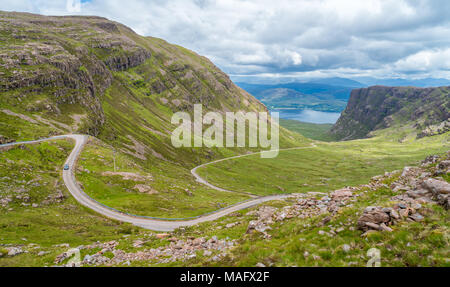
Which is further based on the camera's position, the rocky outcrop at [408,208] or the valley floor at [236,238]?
the rocky outcrop at [408,208]

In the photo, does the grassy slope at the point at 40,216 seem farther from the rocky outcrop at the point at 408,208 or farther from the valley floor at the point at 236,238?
the rocky outcrop at the point at 408,208

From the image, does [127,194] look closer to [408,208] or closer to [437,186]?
[408,208]

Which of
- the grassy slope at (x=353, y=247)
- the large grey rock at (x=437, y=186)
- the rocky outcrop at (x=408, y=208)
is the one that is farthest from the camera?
the large grey rock at (x=437, y=186)

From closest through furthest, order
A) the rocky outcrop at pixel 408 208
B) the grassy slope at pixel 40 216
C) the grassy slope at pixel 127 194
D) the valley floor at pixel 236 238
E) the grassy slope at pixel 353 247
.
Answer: the grassy slope at pixel 353 247
the valley floor at pixel 236 238
the rocky outcrop at pixel 408 208
the grassy slope at pixel 40 216
the grassy slope at pixel 127 194

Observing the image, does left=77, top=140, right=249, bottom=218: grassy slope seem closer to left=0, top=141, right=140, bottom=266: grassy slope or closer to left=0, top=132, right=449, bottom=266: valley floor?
left=0, top=141, right=140, bottom=266: grassy slope

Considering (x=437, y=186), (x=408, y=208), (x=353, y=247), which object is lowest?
(x=353, y=247)

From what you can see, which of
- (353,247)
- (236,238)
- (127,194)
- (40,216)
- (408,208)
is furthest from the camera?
(127,194)

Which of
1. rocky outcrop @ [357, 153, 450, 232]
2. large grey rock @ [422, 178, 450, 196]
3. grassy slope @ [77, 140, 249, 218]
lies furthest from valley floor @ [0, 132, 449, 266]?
grassy slope @ [77, 140, 249, 218]

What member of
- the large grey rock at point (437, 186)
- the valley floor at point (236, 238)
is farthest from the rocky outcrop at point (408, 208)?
the valley floor at point (236, 238)

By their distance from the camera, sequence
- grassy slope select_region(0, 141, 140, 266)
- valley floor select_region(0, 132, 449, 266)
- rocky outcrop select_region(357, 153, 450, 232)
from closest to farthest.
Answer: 1. valley floor select_region(0, 132, 449, 266)
2. rocky outcrop select_region(357, 153, 450, 232)
3. grassy slope select_region(0, 141, 140, 266)

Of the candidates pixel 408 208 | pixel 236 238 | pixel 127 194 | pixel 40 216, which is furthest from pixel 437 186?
pixel 127 194

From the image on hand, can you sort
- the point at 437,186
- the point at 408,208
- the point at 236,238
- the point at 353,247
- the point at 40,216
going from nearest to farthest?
the point at 353,247 < the point at 408,208 < the point at 437,186 < the point at 236,238 < the point at 40,216

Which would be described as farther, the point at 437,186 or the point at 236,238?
the point at 236,238

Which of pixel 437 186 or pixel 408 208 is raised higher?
pixel 437 186
